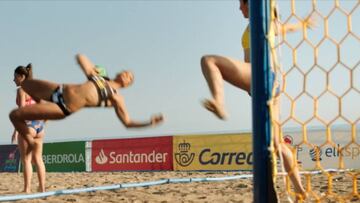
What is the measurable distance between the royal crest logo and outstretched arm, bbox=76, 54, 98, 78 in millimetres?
8412

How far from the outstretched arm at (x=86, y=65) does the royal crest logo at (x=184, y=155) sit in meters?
8.41

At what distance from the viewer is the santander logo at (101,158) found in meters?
13.7

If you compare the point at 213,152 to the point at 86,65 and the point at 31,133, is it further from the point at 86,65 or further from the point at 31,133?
the point at 86,65

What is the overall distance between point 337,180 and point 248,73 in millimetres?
4481

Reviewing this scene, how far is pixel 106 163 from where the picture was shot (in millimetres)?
13578

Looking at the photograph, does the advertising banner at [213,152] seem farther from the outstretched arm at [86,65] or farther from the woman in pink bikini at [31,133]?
the outstretched arm at [86,65]

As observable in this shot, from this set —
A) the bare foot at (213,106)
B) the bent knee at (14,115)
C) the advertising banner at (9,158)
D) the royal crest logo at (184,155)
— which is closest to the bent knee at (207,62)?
the bare foot at (213,106)

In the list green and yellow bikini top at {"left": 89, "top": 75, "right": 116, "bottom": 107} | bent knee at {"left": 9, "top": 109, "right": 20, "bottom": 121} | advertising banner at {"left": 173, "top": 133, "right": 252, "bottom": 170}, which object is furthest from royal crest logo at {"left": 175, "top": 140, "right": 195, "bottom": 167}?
green and yellow bikini top at {"left": 89, "top": 75, "right": 116, "bottom": 107}

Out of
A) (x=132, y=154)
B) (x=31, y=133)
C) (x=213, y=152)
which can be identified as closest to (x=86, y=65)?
(x=31, y=133)

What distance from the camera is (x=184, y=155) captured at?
12.0 m

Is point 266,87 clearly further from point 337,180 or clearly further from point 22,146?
point 337,180

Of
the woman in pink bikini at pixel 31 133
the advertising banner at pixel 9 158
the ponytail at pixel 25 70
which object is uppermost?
the ponytail at pixel 25 70

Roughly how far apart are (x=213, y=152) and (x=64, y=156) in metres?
5.34

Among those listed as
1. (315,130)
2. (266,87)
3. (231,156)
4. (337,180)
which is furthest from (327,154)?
(266,87)
